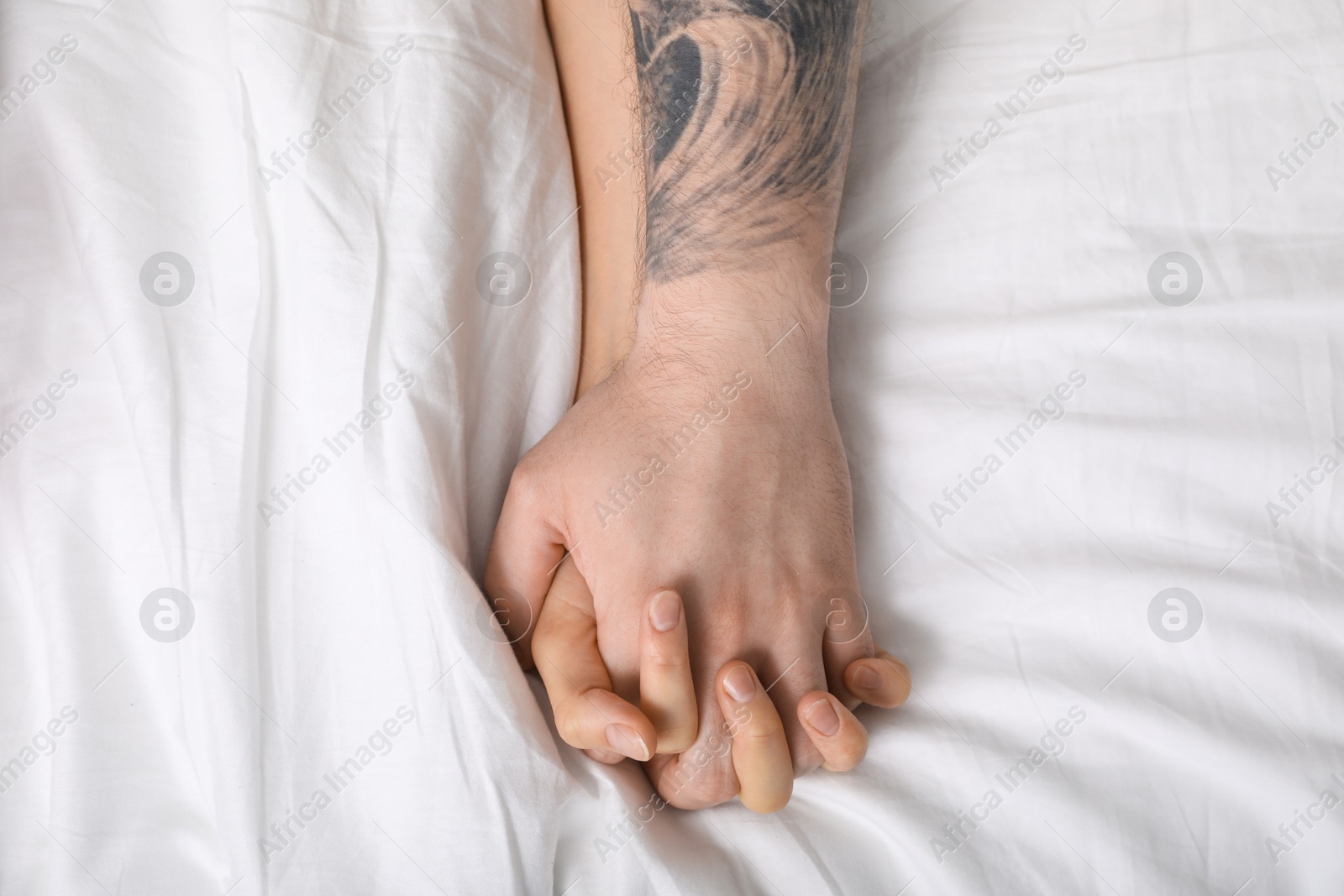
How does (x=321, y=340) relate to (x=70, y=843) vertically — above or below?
above

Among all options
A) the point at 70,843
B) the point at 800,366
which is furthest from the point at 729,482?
the point at 70,843

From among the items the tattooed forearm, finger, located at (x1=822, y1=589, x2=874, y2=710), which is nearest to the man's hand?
finger, located at (x1=822, y1=589, x2=874, y2=710)

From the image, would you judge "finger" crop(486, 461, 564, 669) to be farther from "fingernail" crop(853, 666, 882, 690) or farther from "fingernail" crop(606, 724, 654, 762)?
"fingernail" crop(853, 666, 882, 690)

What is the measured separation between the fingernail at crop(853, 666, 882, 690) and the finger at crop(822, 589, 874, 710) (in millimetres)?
A: 18

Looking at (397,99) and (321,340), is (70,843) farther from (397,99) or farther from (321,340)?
(397,99)

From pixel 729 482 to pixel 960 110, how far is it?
0.50 meters

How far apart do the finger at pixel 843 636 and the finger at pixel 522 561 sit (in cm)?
25

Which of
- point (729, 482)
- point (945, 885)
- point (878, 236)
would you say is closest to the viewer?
point (945, 885)

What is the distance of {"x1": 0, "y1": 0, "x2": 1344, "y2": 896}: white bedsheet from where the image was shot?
0.66 metres

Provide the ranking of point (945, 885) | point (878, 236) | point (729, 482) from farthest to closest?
point (878, 236) < point (729, 482) < point (945, 885)

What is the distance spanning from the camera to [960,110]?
0.93 metres

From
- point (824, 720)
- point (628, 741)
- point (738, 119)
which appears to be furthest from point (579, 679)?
point (738, 119)

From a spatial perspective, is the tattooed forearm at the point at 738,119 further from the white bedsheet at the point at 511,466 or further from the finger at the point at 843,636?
the finger at the point at 843,636

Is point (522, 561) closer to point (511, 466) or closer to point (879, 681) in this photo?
point (511, 466)
